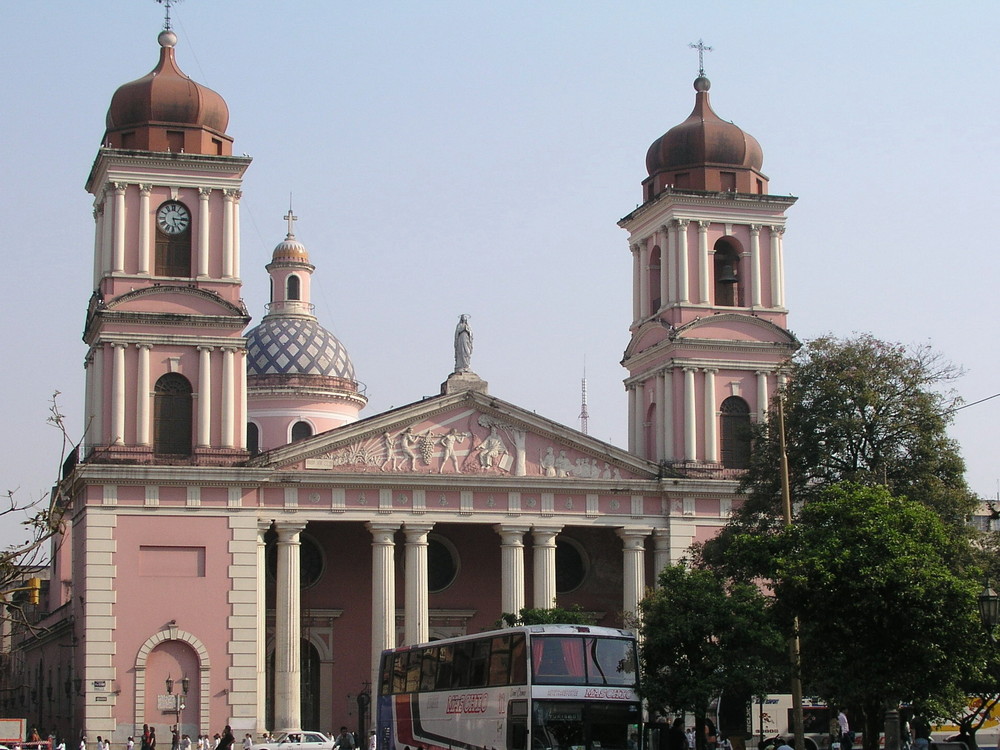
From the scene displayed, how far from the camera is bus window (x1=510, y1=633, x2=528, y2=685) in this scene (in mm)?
32656

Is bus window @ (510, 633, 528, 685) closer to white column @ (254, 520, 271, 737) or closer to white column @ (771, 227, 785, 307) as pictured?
white column @ (254, 520, 271, 737)

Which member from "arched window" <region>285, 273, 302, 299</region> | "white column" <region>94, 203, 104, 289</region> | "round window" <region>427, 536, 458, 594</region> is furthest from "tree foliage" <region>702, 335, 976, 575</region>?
"arched window" <region>285, 273, 302, 299</region>

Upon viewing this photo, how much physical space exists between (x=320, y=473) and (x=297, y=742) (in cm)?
869

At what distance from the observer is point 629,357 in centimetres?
6156

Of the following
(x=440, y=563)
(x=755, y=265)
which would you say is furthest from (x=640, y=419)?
(x=440, y=563)

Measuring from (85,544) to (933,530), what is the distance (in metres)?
26.8

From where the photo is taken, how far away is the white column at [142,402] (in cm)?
5281

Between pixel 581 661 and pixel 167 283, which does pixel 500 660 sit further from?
pixel 167 283

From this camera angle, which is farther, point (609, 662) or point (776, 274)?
point (776, 274)

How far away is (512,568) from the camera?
182 ft

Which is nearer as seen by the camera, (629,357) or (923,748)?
(923,748)

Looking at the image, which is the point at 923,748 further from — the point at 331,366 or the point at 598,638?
the point at 331,366

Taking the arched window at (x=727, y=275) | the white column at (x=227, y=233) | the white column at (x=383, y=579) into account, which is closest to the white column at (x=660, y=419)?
the arched window at (x=727, y=275)

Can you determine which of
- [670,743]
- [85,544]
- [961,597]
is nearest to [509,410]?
[85,544]
